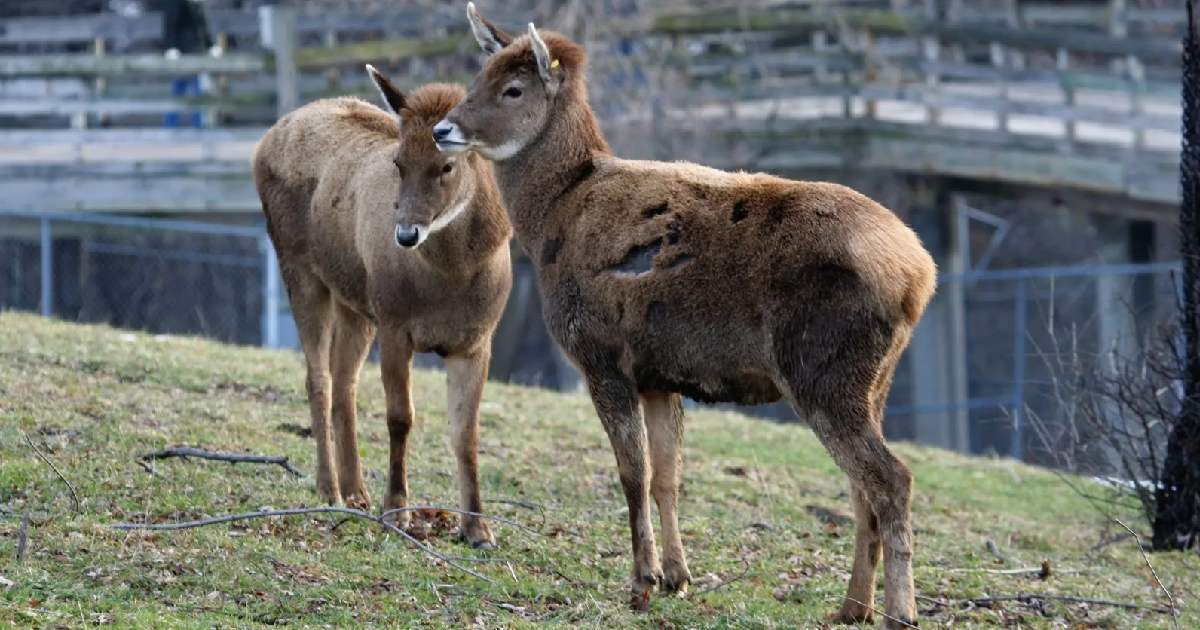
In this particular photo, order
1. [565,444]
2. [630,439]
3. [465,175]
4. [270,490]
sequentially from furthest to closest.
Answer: [565,444] → [270,490] → [465,175] → [630,439]

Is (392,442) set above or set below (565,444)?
above

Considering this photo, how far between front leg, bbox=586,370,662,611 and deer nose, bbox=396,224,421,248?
115 cm

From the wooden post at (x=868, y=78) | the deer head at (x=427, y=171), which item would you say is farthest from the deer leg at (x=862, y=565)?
the wooden post at (x=868, y=78)

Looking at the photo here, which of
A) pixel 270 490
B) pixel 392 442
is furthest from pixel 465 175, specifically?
pixel 270 490

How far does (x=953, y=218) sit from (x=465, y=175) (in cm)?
1396

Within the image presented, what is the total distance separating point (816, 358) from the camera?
7.53 metres

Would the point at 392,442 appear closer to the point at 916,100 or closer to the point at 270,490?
the point at 270,490

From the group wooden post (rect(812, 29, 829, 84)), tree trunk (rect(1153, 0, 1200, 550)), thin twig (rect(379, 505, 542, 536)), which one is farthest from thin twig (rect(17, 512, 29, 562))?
wooden post (rect(812, 29, 829, 84))

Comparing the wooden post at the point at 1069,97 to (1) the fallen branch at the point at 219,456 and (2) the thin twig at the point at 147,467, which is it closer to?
(1) the fallen branch at the point at 219,456

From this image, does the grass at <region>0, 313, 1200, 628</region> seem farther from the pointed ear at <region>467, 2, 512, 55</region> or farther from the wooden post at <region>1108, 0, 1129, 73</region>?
the wooden post at <region>1108, 0, 1129, 73</region>

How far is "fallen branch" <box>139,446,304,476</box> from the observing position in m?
10.1

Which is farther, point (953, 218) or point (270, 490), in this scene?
point (953, 218)

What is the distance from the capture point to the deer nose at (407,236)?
8750 mm

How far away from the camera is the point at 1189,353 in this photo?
1105 cm
